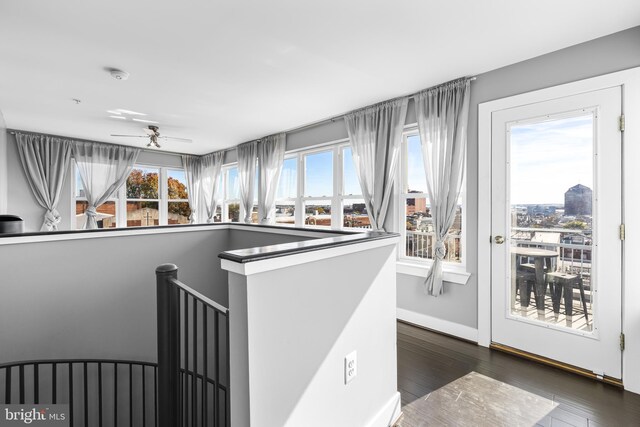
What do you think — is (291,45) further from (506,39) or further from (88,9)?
(506,39)

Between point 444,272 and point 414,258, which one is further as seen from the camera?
point 414,258

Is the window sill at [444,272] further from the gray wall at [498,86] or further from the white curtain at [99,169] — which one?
the white curtain at [99,169]

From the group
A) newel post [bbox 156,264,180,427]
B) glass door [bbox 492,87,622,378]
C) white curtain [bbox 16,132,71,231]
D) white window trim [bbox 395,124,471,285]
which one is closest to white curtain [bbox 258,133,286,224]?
white window trim [bbox 395,124,471,285]

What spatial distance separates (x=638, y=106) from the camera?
84.5 inches

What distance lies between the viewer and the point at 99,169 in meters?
5.86

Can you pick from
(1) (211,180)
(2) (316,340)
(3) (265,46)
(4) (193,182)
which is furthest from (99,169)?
(2) (316,340)

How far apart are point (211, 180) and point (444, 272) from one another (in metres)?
5.50

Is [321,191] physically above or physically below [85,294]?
above

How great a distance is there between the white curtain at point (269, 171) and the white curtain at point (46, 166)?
3.50m

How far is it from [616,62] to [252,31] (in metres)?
2.69

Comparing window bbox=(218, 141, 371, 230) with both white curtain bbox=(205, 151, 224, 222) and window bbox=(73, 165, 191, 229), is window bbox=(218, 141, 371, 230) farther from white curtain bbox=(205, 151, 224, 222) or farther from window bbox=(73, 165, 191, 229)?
window bbox=(73, 165, 191, 229)

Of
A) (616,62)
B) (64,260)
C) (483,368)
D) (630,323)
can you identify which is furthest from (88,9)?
(630,323)

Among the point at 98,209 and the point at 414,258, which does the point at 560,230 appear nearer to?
the point at 414,258

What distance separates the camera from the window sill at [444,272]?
3.06 metres
